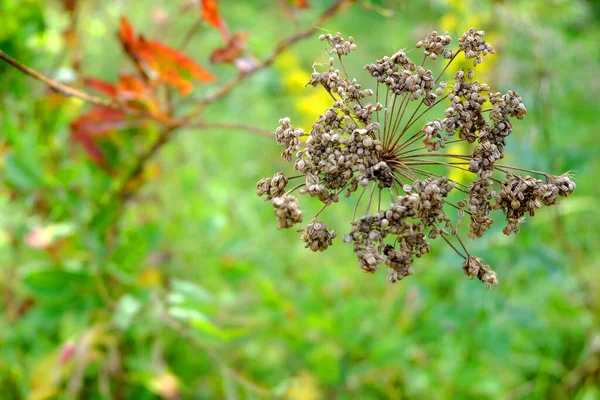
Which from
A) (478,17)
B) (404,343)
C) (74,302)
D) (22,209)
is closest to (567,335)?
(404,343)

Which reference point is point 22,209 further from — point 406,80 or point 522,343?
point 522,343

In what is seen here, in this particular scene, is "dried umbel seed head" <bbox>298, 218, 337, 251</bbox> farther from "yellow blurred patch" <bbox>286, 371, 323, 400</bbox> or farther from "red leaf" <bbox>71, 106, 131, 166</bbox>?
"yellow blurred patch" <bbox>286, 371, 323, 400</bbox>

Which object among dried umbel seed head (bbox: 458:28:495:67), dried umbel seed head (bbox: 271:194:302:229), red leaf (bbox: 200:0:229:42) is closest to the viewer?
dried umbel seed head (bbox: 271:194:302:229)

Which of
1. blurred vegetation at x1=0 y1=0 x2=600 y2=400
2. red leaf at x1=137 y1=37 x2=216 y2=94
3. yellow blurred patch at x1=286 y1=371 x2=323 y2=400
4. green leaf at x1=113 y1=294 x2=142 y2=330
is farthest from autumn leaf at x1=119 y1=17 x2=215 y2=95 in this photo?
yellow blurred patch at x1=286 y1=371 x2=323 y2=400

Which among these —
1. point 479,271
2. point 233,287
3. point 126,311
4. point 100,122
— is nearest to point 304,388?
point 233,287

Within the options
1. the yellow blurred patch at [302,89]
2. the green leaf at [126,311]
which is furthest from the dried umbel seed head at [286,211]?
the yellow blurred patch at [302,89]

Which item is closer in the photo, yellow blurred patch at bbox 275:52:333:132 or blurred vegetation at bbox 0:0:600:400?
blurred vegetation at bbox 0:0:600:400

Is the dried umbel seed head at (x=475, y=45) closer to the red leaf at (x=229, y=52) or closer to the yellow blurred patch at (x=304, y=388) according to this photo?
the red leaf at (x=229, y=52)
